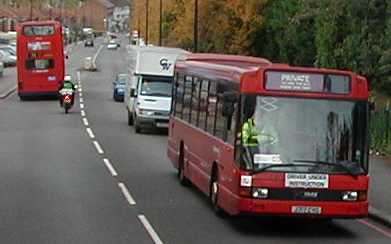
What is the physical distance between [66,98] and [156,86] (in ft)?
35.5

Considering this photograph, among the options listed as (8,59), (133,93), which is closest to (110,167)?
(133,93)

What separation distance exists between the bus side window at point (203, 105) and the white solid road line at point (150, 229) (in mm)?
2763

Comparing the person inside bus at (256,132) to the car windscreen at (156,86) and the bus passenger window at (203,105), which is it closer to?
the bus passenger window at (203,105)

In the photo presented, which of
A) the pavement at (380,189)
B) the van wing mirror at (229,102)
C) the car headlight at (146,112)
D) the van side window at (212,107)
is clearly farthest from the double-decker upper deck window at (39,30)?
the van wing mirror at (229,102)

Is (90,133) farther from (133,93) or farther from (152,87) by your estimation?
(152,87)

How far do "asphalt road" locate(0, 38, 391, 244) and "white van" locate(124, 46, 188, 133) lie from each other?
68.9 inches

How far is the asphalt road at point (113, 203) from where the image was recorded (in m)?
15.1

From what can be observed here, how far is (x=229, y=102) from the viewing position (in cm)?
1598

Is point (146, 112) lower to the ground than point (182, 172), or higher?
lower

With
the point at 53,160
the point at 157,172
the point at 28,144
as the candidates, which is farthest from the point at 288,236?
the point at 28,144

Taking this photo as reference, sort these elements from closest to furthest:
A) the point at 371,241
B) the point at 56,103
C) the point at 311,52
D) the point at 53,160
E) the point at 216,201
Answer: the point at 371,241, the point at 216,201, the point at 53,160, the point at 311,52, the point at 56,103

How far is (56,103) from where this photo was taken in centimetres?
5859

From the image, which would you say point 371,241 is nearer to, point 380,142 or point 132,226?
point 132,226

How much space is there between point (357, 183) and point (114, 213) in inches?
165
